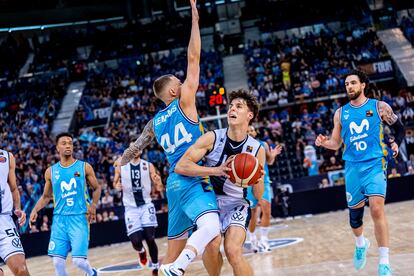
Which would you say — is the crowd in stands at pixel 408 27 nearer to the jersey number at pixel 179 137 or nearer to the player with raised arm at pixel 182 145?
the player with raised arm at pixel 182 145

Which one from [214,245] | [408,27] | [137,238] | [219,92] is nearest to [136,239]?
[137,238]

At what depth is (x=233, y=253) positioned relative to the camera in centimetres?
519

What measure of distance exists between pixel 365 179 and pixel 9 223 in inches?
157

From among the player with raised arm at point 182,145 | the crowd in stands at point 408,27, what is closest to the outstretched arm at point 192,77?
the player with raised arm at point 182,145

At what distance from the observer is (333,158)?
19078mm

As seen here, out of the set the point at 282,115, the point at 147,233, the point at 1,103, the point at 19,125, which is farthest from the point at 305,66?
the point at 147,233

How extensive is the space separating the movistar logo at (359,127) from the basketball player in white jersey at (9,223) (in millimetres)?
3833

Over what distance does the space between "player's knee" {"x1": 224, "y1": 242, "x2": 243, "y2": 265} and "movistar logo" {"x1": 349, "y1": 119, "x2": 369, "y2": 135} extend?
2509 millimetres

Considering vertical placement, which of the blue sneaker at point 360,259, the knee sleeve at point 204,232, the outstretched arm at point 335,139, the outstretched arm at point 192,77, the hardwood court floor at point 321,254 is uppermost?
the outstretched arm at point 192,77

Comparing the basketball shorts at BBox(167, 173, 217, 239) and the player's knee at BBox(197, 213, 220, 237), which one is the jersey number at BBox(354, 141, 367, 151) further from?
the player's knee at BBox(197, 213, 220, 237)

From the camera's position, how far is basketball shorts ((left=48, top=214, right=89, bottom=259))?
7.34 metres

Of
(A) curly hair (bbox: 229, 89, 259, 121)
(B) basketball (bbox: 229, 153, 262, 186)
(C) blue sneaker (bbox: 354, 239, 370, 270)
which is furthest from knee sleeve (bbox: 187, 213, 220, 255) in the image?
(C) blue sneaker (bbox: 354, 239, 370, 270)

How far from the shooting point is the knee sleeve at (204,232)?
5.04 m

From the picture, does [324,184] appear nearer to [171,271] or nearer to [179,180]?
[179,180]
